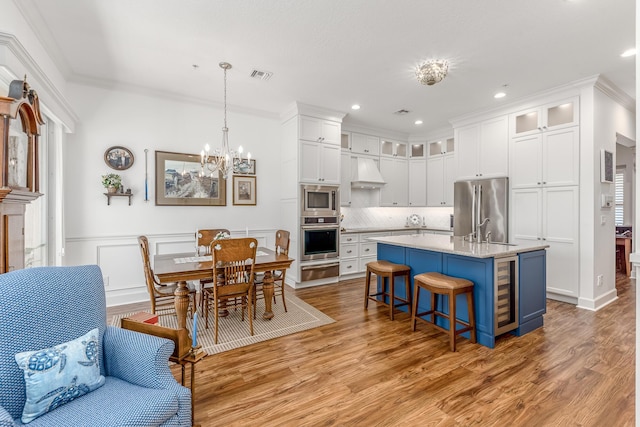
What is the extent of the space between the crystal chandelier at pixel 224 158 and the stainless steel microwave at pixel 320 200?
1069 mm

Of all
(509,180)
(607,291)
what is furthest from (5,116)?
(607,291)

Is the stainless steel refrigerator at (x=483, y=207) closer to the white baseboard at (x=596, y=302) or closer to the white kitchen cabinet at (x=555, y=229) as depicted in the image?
the white kitchen cabinet at (x=555, y=229)

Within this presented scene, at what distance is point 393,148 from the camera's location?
6.52 metres

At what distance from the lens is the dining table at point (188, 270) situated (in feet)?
9.02

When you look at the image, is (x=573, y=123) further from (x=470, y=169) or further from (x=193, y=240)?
(x=193, y=240)

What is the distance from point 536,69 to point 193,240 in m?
5.18

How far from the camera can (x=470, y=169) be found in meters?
5.21

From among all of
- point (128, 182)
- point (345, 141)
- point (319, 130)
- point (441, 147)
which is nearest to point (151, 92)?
point (128, 182)

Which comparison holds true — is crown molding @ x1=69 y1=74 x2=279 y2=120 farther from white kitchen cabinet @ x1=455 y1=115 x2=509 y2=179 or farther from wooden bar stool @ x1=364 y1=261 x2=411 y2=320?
white kitchen cabinet @ x1=455 y1=115 x2=509 y2=179

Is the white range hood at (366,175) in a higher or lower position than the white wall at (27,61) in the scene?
lower

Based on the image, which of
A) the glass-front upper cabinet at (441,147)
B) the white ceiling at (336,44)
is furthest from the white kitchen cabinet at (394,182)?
the white ceiling at (336,44)

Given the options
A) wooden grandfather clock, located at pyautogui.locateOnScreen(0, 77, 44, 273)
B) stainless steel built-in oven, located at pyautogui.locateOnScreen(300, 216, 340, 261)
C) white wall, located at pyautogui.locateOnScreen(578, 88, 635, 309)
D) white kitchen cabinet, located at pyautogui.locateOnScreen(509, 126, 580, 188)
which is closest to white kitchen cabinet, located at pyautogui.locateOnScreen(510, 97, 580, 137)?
white kitchen cabinet, located at pyautogui.locateOnScreen(509, 126, 580, 188)

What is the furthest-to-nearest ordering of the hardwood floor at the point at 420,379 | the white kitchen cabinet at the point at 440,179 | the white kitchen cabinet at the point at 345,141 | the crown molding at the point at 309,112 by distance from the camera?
the white kitchen cabinet at the point at 440,179 → the white kitchen cabinet at the point at 345,141 → the crown molding at the point at 309,112 → the hardwood floor at the point at 420,379

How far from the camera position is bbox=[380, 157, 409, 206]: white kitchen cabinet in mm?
6352
